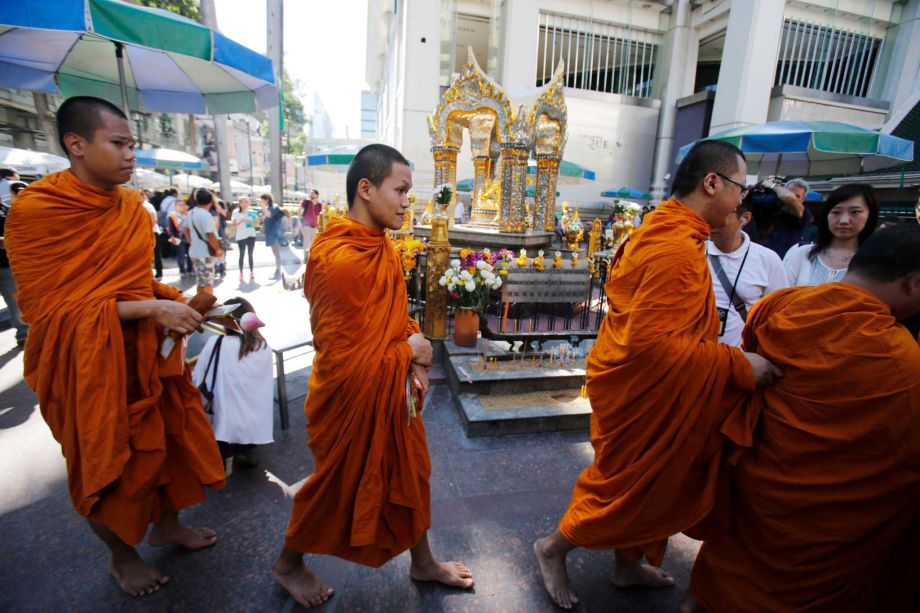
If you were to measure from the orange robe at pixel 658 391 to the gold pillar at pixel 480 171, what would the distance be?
742 cm

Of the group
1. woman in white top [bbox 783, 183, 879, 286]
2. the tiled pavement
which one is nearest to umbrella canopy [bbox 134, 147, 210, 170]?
the tiled pavement

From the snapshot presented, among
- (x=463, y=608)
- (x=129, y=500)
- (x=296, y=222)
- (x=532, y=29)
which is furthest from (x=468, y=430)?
(x=296, y=222)

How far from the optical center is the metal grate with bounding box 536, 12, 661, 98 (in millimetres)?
15445

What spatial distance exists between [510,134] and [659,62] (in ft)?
43.8

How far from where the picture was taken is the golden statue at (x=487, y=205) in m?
8.70

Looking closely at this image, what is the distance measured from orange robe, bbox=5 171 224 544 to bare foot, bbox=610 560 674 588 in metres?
2.24

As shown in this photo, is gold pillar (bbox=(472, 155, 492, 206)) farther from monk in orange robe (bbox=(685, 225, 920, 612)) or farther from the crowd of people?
monk in orange robe (bbox=(685, 225, 920, 612))

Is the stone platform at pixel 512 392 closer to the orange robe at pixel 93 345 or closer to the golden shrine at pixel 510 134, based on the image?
the orange robe at pixel 93 345

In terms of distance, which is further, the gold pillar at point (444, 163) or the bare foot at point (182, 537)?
the gold pillar at point (444, 163)

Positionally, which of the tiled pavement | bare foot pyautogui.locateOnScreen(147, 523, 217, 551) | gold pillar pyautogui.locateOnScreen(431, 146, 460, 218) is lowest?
the tiled pavement

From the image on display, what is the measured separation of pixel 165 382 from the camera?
81.2 inches

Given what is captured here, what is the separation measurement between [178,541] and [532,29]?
16161 mm

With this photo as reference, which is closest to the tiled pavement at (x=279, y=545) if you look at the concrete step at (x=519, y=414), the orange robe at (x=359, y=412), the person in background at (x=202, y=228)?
the concrete step at (x=519, y=414)

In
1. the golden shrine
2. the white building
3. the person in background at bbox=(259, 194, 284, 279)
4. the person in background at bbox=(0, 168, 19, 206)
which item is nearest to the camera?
the person in background at bbox=(0, 168, 19, 206)
